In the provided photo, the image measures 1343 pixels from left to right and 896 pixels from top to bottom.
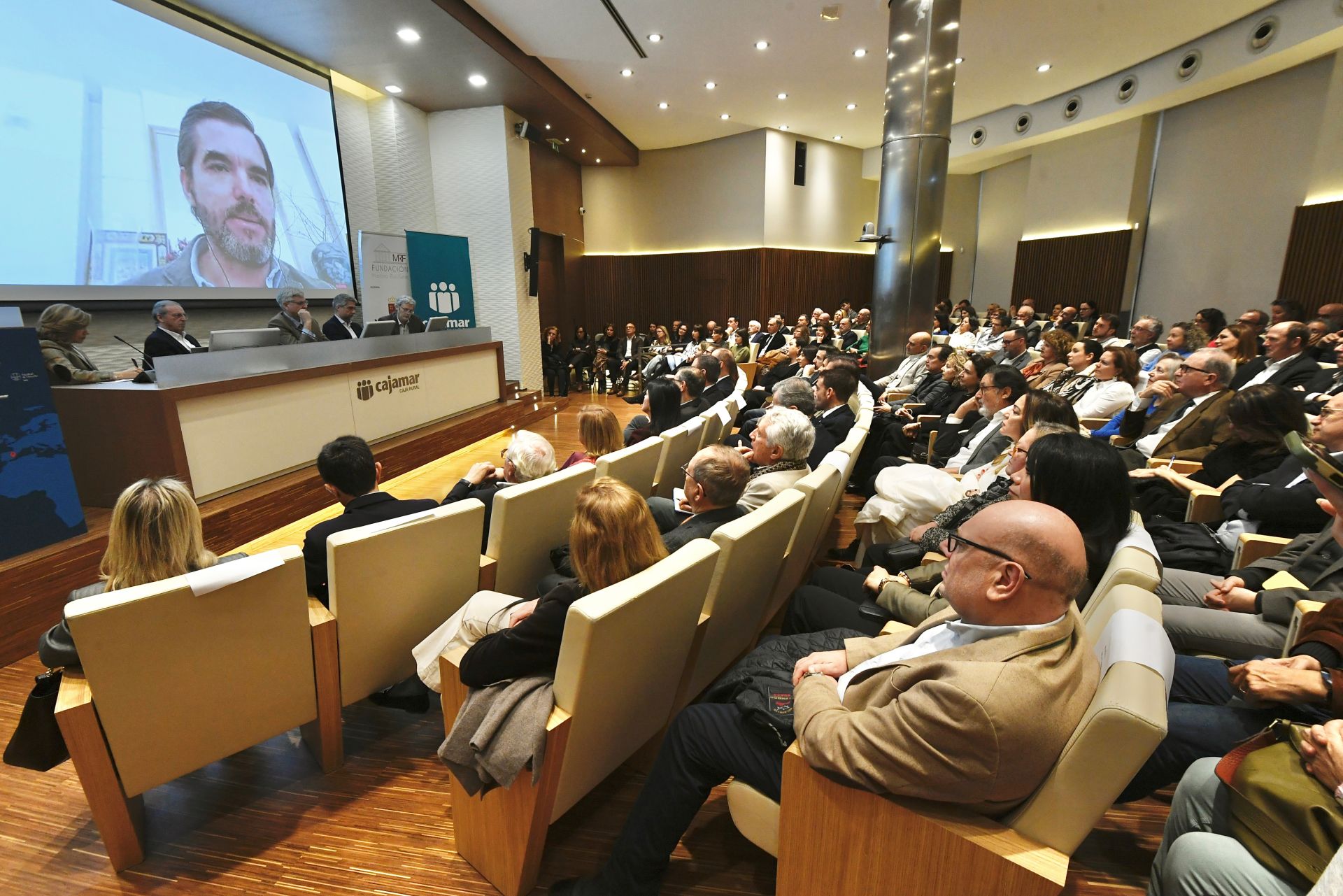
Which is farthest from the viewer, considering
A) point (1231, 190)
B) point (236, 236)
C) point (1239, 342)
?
point (1231, 190)

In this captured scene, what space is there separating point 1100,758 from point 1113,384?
3.80 metres

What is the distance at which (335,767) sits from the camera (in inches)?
77.1

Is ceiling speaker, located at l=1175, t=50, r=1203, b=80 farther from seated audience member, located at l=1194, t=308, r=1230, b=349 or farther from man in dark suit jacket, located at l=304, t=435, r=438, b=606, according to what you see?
man in dark suit jacket, located at l=304, t=435, r=438, b=606

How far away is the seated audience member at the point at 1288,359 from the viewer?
371 cm

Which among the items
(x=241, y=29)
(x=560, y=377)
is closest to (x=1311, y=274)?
(x=560, y=377)

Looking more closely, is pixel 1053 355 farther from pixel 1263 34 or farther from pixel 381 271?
pixel 381 271

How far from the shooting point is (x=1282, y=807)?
104 cm

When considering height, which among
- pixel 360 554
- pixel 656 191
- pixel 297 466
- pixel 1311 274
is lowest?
pixel 297 466

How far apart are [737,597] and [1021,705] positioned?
39.7 inches

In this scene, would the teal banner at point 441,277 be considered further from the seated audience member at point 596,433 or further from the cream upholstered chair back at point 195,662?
the cream upholstered chair back at point 195,662

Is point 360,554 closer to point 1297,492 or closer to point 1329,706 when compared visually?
point 1329,706

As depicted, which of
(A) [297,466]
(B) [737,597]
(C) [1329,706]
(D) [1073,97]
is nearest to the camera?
(C) [1329,706]

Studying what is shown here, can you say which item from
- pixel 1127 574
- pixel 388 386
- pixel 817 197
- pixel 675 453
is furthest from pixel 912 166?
pixel 817 197

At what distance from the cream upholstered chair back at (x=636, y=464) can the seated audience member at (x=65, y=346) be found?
314cm
